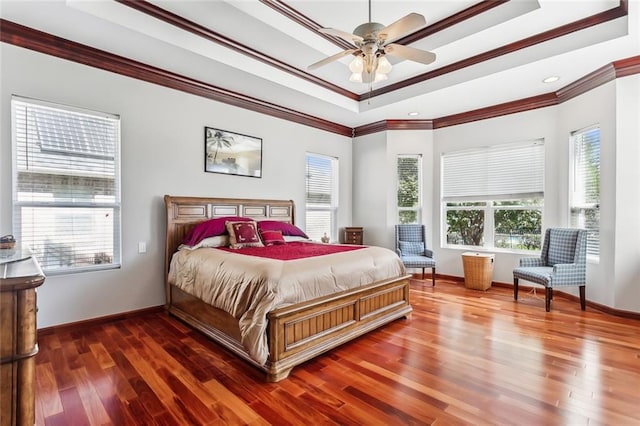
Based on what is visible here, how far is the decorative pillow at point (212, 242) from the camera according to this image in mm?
3516

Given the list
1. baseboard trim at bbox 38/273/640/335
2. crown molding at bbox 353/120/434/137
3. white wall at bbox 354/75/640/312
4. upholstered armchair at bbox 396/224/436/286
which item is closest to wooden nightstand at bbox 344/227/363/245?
white wall at bbox 354/75/640/312

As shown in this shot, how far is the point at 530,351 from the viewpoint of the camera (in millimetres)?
2650

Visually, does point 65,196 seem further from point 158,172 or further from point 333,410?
point 333,410

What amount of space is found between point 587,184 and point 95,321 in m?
6.15

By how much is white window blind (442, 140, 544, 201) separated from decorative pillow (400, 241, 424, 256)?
0.99 metres

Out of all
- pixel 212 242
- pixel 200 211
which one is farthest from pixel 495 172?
pixel 200 211

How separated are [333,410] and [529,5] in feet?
12.7

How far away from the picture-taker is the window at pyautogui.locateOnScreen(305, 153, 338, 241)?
218 inches

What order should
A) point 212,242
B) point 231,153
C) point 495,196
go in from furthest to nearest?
point 495,196 → point 231,153 → point 212,242

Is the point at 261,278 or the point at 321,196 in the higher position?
the point at 321,196

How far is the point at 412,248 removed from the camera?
538cm

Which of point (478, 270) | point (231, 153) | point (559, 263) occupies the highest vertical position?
point (231, 153)

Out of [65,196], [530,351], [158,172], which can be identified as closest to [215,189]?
[158,172]

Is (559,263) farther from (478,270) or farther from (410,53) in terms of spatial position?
(410,53)
